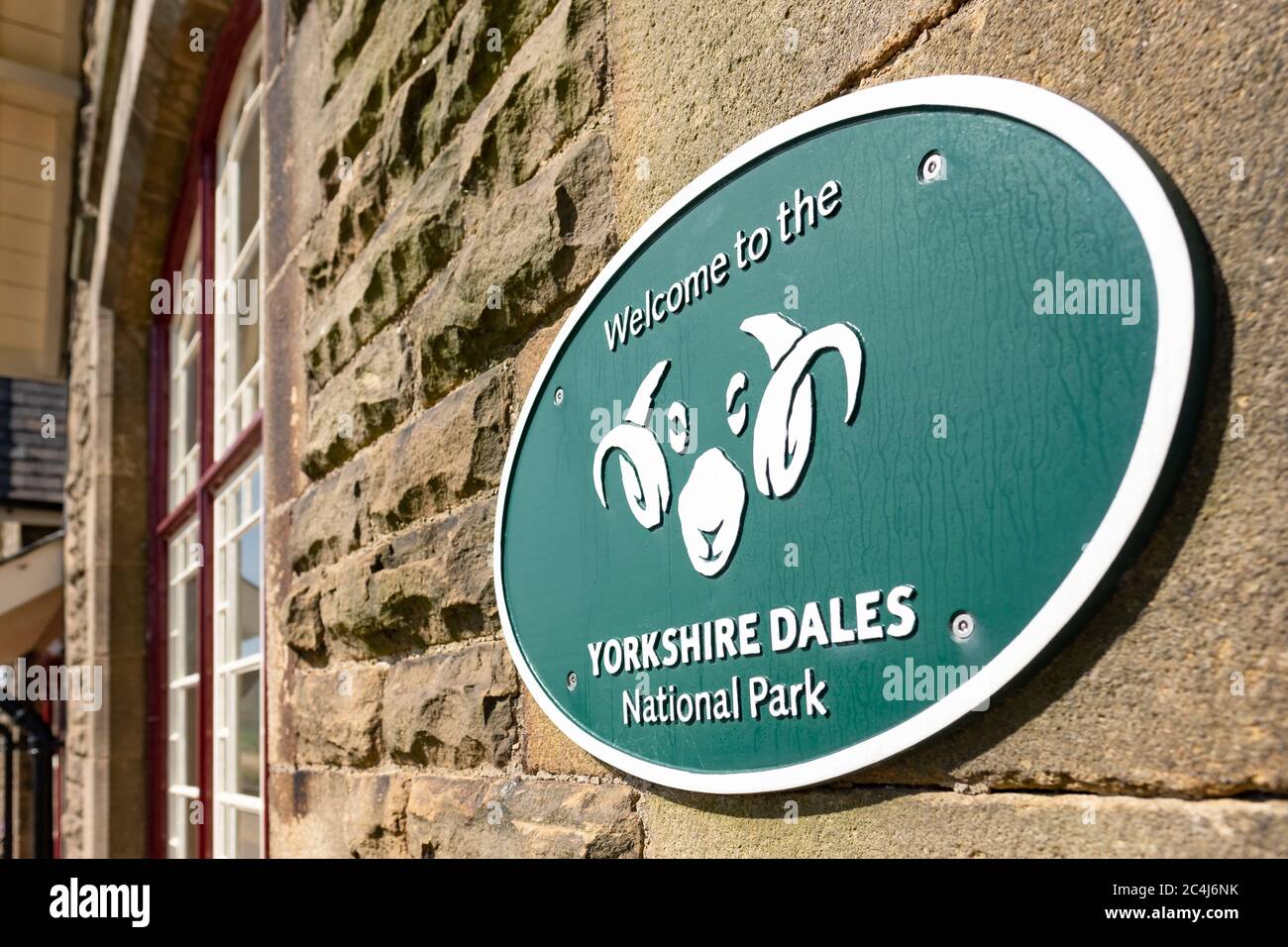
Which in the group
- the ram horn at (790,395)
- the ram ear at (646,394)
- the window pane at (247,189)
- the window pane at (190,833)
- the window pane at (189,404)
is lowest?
the window pane at (190,833)

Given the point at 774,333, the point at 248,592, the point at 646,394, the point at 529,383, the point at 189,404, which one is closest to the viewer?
the point at 774,333

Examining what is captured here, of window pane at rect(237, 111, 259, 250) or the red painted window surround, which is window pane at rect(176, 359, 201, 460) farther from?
window pane at rect(237, 111, 259, 250)

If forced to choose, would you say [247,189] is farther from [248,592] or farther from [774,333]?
[774,333]

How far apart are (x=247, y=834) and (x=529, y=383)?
2428mm

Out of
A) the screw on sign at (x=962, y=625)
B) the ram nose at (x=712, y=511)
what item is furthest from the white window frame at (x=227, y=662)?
the screw on sign at (x=962, y=625)

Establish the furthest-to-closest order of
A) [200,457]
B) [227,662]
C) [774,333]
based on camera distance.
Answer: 1. [200,457]
2. [227,662]
3. [774,333]

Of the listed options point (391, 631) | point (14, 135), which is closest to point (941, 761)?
point (391, 631)

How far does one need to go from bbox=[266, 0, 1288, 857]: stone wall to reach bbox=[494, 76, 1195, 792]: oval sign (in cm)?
4

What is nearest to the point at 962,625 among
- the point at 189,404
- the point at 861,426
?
the point at 861,426

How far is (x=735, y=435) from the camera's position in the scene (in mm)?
1022

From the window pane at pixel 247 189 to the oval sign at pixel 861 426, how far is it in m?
2.82

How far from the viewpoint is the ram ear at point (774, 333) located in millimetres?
960

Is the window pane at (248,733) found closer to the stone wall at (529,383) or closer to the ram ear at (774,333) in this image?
the stone wall at (529,383)
